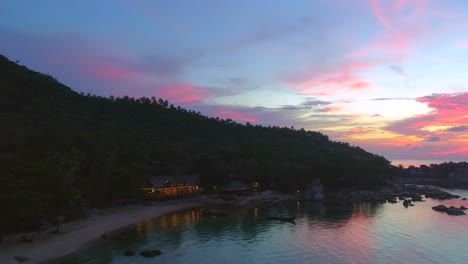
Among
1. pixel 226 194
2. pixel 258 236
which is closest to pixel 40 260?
pixel 258 236

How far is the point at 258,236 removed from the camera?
48062mm

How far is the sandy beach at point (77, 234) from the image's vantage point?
3450 centimetres

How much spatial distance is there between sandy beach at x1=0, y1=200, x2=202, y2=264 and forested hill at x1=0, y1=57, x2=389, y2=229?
106 inches

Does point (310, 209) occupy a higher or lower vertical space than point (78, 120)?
lower

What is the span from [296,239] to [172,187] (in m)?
40.1

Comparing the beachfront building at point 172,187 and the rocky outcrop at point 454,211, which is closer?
the rocky outcrop at point 454,211

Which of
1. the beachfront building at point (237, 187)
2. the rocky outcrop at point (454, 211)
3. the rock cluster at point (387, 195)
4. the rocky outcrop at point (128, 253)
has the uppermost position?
the beachfront building at point (237, 187)

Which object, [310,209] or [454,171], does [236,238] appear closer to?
[310,209]

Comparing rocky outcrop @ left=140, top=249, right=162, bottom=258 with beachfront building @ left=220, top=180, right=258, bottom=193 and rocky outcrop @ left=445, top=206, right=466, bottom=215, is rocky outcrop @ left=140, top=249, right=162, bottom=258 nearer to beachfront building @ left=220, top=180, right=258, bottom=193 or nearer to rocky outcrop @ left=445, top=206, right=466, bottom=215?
beachfront building @ left=220, top=180, right=258, bottom=193

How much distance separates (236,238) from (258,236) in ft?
9.78

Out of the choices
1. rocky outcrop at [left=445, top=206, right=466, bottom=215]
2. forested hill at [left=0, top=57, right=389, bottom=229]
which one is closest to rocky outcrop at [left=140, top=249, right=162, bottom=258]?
forested hill at [left=0, top=57, right=389, bottom=229]

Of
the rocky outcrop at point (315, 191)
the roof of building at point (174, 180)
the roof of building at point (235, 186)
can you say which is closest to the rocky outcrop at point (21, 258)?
the roof of building at point (174, 180)

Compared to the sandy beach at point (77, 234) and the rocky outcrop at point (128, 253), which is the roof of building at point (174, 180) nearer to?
the sandy beach at point (77, 234)

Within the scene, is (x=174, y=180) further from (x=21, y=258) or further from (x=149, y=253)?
(x=21, y=258)
